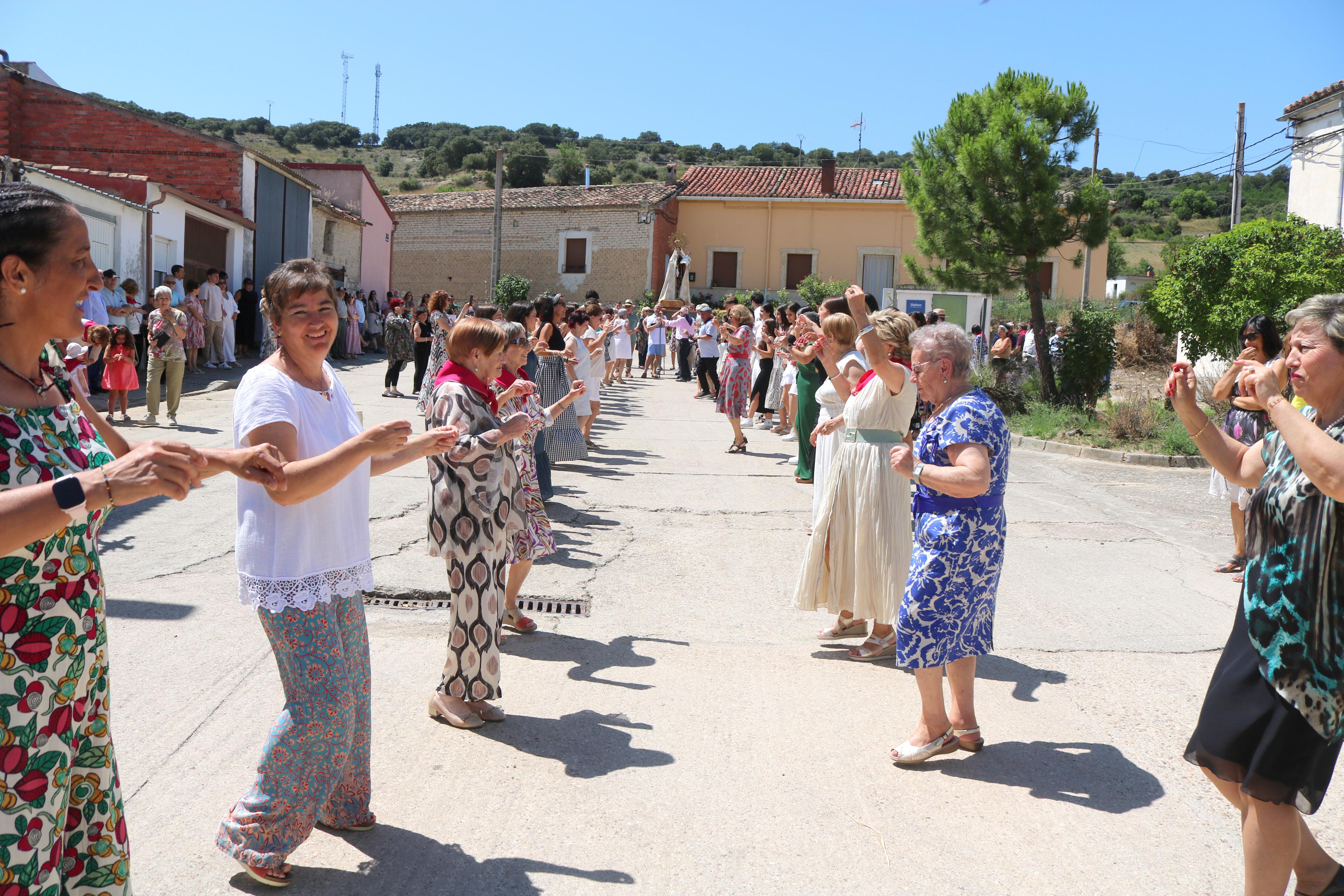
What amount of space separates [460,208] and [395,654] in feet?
144

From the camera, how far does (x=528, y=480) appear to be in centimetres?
635

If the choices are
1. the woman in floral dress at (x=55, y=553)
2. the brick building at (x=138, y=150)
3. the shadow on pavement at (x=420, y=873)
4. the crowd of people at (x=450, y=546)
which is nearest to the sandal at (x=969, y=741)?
the crowd of people at (x=450, y=546)

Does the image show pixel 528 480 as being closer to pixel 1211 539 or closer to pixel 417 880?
pixel 417 880

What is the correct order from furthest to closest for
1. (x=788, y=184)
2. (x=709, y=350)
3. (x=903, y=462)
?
(x=788, y=184) < (x=709, y=350) < (x=903, y=462)

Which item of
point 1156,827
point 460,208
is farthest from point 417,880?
point 460,208

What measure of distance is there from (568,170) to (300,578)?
6804cm

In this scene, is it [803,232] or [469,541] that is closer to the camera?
[469,541]

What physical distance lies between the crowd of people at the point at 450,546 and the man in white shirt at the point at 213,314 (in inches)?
634

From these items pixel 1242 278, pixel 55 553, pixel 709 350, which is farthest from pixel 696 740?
pixel 709 350

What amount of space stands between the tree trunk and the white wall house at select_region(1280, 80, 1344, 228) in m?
6.51

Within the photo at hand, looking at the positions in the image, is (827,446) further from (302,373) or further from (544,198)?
(544,198)

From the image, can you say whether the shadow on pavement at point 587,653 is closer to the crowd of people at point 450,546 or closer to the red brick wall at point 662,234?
Result: the crowd of people at point 450,546

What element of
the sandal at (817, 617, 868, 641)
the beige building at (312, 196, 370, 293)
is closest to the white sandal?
the sandal at (817, 617, 868, 641)

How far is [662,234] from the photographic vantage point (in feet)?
143
